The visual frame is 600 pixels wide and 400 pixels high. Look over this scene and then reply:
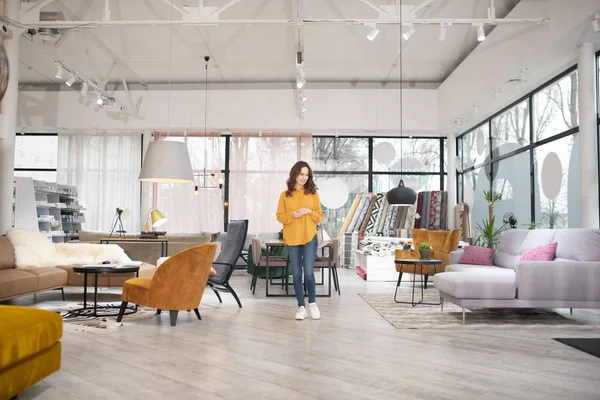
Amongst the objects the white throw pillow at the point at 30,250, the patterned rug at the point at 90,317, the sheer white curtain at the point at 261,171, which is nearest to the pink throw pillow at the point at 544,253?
the patterned rug at the point at 90,317

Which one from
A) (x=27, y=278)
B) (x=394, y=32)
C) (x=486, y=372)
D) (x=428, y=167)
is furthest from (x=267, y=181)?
(x=486, y=372)

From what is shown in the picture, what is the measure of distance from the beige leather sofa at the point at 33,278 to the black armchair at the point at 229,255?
3.04 feet

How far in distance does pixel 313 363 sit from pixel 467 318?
7.45 feet

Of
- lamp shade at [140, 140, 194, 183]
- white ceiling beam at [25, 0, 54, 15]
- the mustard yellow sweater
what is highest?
white ceiling beam at [25, 0, 54, 15]

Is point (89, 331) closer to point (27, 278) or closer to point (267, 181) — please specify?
point (27, 278)

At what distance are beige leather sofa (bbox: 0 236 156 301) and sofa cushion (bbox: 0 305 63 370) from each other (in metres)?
2.44

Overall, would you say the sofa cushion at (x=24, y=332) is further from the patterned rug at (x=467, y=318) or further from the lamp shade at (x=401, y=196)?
the lamp shade at (x=401, y=196)

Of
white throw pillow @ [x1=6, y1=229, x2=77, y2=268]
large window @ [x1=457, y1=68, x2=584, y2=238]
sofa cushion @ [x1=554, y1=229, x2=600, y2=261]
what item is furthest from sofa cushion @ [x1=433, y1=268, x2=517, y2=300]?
white throw pillow @ [x1=6, y1=229, x2=77, y2=268]

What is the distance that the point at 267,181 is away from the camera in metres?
11.4

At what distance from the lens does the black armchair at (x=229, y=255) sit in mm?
5516

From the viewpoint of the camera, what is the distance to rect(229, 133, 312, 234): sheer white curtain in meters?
11.3

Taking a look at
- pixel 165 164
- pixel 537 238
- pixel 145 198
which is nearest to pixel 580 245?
pixel 537 238

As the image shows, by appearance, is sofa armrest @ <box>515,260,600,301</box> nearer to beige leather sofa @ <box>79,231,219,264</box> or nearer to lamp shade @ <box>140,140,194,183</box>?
lamp shade @ <box>140,140,194,183</box>

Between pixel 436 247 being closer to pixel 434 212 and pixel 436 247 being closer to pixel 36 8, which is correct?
pixel 434 212
